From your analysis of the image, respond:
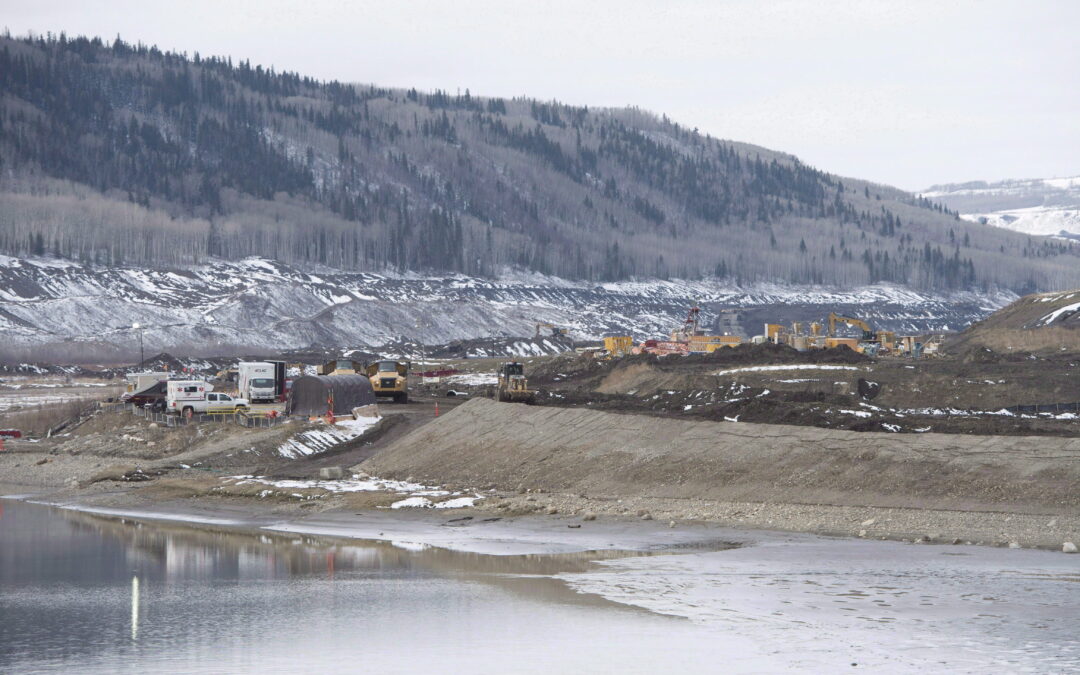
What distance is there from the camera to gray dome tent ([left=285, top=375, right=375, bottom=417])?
73.2m

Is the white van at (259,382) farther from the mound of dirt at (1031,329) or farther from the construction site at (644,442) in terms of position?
the mound of dirt at (1031,329)

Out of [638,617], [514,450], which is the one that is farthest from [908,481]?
[514,450]

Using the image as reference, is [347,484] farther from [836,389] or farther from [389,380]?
[836,389]

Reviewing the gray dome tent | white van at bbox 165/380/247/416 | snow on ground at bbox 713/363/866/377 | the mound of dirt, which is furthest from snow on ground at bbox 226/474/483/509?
the mound of dirt

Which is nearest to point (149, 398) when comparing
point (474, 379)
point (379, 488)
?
point (379, 488)

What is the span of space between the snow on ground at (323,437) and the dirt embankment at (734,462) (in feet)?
15.8

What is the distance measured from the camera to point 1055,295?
459 feet

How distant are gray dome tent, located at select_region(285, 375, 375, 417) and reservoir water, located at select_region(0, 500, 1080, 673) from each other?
33159 millimetres

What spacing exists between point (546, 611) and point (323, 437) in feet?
123

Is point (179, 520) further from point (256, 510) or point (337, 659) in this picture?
point (337, 659)

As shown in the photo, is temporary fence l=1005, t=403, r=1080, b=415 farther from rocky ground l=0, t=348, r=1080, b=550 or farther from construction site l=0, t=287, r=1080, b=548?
rocky ground l=0, t=348, r=1080, b=550

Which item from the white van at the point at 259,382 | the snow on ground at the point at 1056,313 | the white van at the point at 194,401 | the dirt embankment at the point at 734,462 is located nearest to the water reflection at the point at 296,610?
the dirt embankment at the point at 734,462

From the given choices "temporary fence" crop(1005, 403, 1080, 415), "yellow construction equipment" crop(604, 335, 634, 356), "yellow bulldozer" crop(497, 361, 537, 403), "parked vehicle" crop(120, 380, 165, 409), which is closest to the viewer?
"temporary fence" crop(1005, 403, 1080, 415)

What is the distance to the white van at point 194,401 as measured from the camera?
Answer: 7862 cm
